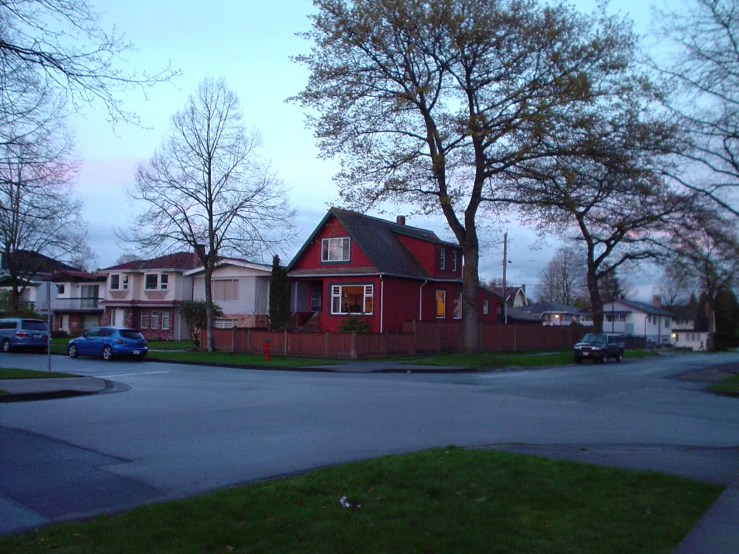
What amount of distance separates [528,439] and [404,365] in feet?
60.7

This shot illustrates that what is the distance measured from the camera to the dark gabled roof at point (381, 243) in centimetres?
3994

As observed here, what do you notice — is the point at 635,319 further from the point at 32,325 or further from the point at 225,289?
the point at 32,325

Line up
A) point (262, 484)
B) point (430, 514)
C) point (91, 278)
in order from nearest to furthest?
1. point (430, 514)
2. point (262, 484)
3. point (91, 278)

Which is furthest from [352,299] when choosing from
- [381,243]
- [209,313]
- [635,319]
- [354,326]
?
[635,319]

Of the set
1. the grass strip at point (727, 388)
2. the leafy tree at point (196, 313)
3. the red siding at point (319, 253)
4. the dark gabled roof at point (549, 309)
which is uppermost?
the red siding at point (319, 253)

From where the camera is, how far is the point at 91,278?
2525 inches

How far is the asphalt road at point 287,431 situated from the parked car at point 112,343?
1119 centimetres

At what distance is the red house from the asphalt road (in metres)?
17.8

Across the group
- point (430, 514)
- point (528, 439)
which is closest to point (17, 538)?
point (430, 514)

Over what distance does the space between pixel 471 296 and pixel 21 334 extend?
2368cm

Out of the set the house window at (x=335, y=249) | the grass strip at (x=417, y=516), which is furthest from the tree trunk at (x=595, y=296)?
the grass strip at (x=417, y=516)

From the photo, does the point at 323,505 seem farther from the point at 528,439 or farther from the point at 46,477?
the point at 528,439

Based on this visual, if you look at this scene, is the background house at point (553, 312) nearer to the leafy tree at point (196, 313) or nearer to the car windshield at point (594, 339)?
the car windshield at point (594, 339)

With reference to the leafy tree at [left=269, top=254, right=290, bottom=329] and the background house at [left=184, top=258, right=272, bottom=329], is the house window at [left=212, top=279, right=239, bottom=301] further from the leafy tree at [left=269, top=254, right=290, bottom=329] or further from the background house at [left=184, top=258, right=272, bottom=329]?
the leafy tree at [left=269, top=254, right=290, bottom=329]
